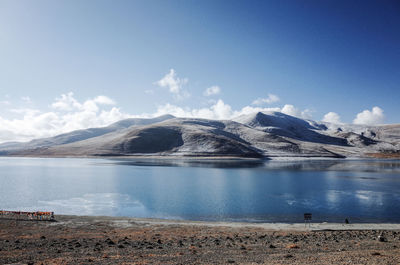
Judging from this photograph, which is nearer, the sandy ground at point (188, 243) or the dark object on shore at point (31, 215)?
the sandy ground at point (188, 243)

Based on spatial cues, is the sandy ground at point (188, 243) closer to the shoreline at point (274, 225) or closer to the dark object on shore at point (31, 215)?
the shoreline at point (274, 225)

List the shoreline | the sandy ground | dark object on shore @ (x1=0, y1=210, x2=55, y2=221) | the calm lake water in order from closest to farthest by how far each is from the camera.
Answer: the sandy ground → the shoreline → dark object on shore @ (x1=0, y1=210, x2=55, y2=221) → the calm lake water

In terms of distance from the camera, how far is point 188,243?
Answer: 26.1m

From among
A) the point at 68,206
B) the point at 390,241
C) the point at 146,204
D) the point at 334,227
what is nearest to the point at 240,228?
the point at 334,227

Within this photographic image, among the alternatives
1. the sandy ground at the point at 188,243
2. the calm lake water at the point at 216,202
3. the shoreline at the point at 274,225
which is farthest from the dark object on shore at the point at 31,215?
the calm lake water at the point at 216,202

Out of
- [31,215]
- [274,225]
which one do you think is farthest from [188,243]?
[31,215]

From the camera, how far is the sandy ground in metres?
20.3

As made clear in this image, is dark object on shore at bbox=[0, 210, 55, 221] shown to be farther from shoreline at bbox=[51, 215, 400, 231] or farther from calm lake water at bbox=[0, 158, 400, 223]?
calm lake water at bbox=[0, 158, 400, 223]

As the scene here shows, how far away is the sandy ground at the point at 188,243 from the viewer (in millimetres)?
20281

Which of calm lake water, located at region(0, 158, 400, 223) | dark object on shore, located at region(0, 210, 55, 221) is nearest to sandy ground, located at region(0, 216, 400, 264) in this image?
dark object on shore, located at region(0, 210, 55, 221)

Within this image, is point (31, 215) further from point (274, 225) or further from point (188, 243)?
point (274, 225)

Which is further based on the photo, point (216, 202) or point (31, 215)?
point (216, 202)

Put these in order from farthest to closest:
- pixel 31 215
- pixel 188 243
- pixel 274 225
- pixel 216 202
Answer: pixel 216 202, pixel 31 215, pixel 274 225, pixel 188 243

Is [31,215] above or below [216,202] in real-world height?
above
